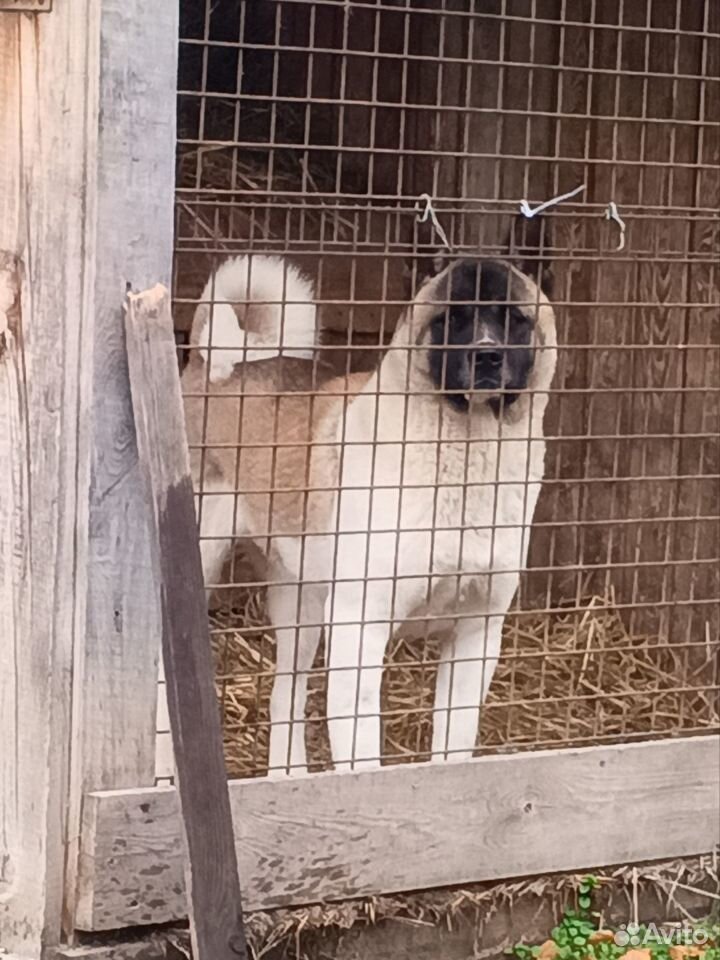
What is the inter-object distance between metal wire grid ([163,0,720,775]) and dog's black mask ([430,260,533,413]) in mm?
312

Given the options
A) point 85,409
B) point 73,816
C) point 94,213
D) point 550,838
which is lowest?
point 550,838

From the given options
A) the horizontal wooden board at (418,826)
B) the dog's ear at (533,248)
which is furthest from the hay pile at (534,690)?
the dog's ear at (533,248)

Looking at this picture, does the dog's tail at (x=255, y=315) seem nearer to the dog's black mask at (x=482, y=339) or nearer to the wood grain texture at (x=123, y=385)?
the dog's black mask at (x=482, y=339)

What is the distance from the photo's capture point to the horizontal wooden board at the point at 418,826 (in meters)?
2.85

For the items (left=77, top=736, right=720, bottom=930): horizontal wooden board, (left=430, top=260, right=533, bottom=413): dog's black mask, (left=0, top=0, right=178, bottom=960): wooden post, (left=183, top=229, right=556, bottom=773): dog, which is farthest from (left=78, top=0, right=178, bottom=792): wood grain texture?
(left=430, top=260, right=533, bottom=413): dog's black mask

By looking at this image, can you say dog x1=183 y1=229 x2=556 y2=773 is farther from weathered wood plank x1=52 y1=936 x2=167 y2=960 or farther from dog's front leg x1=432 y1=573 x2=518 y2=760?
weathered wood plank x1=52 y1=936 x2=167 y2=960

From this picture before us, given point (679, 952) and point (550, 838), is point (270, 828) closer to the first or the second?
point (550, 838)

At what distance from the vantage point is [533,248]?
10.7ft

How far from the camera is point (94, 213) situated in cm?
268

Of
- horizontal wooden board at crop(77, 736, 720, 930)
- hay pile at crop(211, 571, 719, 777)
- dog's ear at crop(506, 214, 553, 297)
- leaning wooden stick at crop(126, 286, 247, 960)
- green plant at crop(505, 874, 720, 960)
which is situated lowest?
green plant at crop(505, 874, 720, 960)

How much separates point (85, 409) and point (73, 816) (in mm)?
700

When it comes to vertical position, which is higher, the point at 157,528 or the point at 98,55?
the point at 98,55

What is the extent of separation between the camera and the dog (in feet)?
12.1

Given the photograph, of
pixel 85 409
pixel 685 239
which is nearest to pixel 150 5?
pixel 85 409
